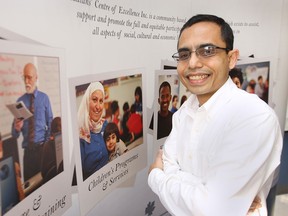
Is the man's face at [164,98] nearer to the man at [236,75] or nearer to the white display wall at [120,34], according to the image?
the white display wall at [120,34]

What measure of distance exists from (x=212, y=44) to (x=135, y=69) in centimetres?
51

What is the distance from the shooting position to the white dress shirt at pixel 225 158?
3.13 feet

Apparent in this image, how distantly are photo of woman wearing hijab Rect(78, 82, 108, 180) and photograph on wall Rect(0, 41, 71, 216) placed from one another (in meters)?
0.10

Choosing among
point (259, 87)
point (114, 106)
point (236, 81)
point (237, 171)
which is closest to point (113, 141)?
point (114, 106)

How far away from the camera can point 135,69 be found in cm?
154

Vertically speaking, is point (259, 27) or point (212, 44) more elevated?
point (259, 27)

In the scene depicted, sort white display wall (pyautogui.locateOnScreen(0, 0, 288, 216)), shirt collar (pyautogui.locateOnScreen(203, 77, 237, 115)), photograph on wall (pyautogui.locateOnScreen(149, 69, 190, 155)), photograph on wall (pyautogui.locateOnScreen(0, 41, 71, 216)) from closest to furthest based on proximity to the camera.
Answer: photograph on wall (pyautogui.locateOnScreen(0, 41, 71, 216)) → white display wall (pyautogui.locateOnScreen(0, 0, 288, 216)) → shirt collar (pyautogui.locateOnScreen(203, 77, 237, 115)) → photograph on wall (pyautogui.locateOnScreen(149, 69, 190, 155))

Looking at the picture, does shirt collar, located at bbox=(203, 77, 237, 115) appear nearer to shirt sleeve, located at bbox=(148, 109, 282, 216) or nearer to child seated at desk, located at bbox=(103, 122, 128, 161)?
shirt sleeve, located at bbox=(148, 109, 282, 216)

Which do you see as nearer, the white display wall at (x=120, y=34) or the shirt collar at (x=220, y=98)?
the white display wall at (x=120, y=34)

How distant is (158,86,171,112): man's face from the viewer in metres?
1.78

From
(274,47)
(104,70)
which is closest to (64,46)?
(104,70)

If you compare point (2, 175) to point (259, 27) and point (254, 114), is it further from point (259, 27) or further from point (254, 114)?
point (259, 27)

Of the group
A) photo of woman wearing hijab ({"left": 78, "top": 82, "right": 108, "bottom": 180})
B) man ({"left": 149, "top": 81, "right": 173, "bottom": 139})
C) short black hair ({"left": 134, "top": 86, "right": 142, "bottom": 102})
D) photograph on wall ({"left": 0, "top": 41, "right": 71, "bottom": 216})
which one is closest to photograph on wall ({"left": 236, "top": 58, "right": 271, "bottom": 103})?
man ({"left": 149, "top": 81, "right": 173, "bottom": 139})

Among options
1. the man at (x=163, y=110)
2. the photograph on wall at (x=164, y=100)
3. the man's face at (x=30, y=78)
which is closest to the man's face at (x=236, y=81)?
the photograph on wall at (x=164, y=100)
